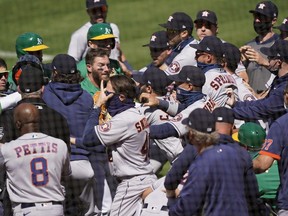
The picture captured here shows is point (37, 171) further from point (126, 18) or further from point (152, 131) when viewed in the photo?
point (126, 18)

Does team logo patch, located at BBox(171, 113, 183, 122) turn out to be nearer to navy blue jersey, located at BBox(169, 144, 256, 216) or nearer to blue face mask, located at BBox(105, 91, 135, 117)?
blue face mask, located at BBox(105, 91, 135, 117)

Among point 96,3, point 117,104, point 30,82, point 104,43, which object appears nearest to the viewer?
point 30,82

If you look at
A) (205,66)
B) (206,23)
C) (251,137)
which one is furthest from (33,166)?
(206,23)

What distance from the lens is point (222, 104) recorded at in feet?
31.7

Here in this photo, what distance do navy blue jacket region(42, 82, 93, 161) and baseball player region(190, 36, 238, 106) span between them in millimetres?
1191

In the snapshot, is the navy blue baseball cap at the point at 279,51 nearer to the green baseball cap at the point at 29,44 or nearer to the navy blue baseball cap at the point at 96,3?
the green baseball cap at the point at 29,44

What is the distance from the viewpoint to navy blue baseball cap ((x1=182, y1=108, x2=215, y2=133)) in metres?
7.51

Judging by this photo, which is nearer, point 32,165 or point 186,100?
point 32,165

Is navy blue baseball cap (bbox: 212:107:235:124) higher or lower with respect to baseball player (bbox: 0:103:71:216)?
higher

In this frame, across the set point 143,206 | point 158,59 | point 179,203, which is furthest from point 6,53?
point 179,203

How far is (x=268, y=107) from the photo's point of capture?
30.5 feet

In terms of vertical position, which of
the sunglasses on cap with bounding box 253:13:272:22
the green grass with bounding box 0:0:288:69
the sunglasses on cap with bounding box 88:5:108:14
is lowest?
the green grass with bounding box 0:0:288:69

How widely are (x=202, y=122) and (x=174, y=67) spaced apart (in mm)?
3099

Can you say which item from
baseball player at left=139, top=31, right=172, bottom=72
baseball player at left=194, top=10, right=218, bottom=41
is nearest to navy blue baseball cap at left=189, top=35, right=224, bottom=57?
baseball player at left=139, top=31, right=172, bottom=72
